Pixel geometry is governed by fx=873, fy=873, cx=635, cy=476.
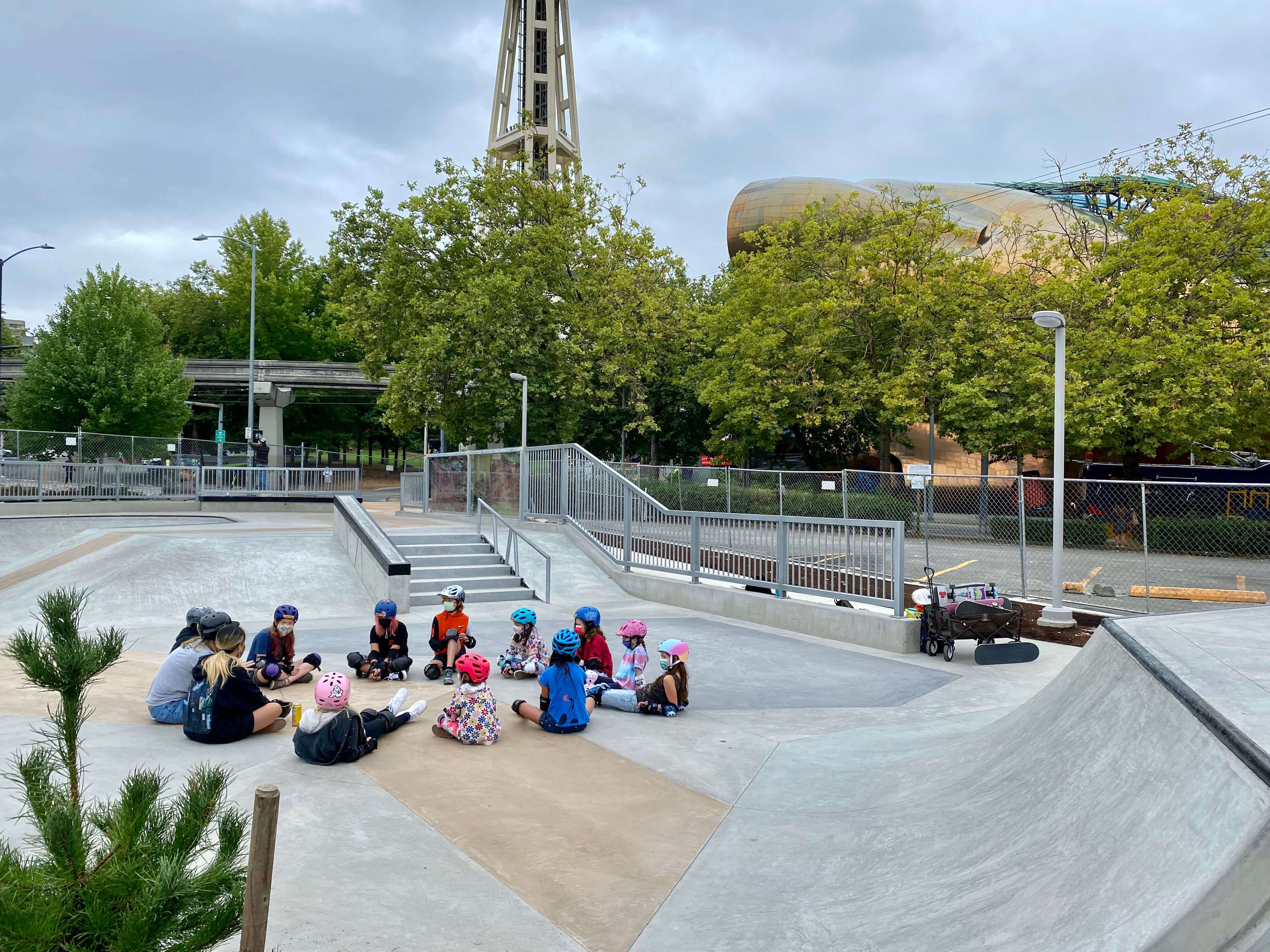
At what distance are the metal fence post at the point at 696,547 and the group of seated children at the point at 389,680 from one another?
206 inches

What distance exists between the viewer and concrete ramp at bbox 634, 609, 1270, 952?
2.93m

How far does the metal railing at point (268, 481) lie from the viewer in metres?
27.4

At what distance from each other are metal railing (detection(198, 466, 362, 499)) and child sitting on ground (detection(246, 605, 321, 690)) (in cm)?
1976

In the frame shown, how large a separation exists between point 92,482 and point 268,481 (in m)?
5.17

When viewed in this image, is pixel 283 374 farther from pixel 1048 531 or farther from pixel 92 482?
pixel 1048 531

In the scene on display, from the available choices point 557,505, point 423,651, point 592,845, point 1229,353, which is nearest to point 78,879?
point 592,845

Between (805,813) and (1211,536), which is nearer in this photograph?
(805,813)

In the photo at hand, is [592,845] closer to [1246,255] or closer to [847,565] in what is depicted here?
[847,565]

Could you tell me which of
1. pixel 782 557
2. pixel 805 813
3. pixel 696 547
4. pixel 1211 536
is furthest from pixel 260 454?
pixel 805 813

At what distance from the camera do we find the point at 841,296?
3162 cm

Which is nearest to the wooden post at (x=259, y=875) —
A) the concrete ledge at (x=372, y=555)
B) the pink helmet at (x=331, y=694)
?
the pink helmet at (x=331, y=694)

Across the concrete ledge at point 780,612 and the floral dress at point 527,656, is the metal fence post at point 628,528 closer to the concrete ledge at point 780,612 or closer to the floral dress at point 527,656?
the concrete ledge at point 780,612

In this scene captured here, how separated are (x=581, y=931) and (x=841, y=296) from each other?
98.7 ft

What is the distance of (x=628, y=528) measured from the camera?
51.4 feet
